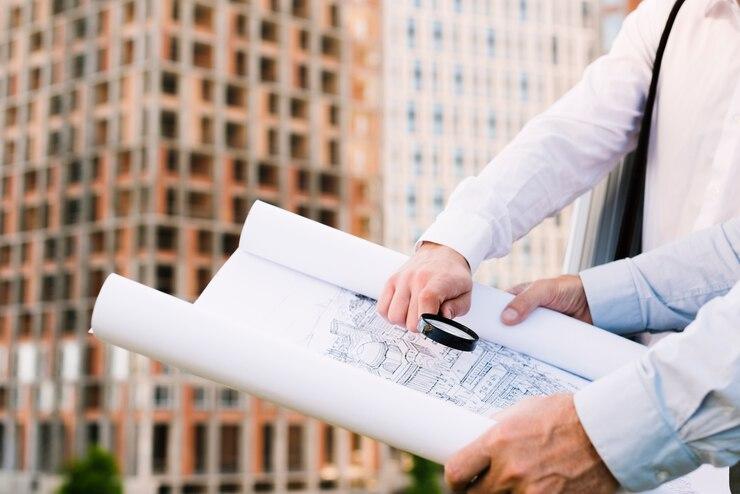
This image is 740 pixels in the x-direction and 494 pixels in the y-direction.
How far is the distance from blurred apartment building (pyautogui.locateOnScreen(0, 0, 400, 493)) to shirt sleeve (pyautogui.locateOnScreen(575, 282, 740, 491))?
29.7 metres

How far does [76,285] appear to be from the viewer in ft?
101

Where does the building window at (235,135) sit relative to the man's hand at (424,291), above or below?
above

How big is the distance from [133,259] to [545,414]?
98.8ft

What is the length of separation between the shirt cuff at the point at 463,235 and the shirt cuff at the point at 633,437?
0.32m

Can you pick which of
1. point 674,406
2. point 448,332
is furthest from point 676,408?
point 448,332

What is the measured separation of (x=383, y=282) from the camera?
102 centimetres

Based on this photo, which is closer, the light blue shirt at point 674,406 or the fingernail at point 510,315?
the light blue shirt at point 674,406

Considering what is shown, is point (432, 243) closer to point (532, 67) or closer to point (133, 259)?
point (133, 259)

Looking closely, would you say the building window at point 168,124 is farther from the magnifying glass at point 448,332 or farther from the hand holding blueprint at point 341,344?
the magnifying glass at point 448,332

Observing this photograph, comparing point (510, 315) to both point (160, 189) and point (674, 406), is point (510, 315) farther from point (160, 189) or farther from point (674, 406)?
point (160, 189)

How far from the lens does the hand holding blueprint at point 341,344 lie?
0.77m

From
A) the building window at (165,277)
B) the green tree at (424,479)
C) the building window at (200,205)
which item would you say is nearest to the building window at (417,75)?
the building window at (200,205)

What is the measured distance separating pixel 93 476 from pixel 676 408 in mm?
25842

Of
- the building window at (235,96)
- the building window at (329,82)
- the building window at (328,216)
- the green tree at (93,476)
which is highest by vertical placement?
the building window at (329,82)
